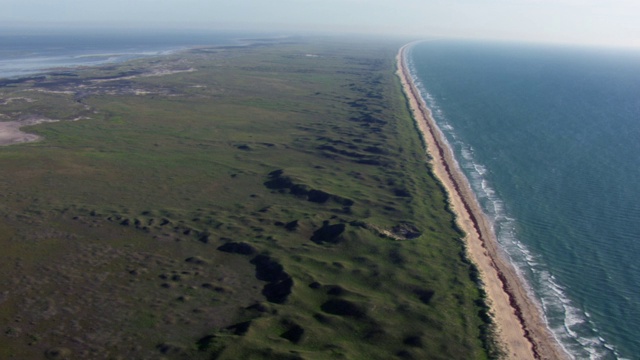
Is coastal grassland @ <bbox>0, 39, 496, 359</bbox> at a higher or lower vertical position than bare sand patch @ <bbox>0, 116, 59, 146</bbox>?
lower

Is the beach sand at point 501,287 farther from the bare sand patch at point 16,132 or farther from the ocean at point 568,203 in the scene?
the bare sand patch at point 16,132

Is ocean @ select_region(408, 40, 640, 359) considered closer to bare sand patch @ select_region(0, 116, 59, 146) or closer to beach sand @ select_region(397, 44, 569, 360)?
beach sand @ select_region(397, 44, 569, 360)

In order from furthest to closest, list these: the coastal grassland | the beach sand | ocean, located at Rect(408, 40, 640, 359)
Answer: ocean, located at Rect(408, 40, 640, 359), the beach sand, the coastal grassland

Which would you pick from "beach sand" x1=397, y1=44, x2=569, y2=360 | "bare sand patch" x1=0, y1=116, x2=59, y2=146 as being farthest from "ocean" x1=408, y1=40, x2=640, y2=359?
"bare sand patch" x1=0, y1=116, x2=59, y2=146

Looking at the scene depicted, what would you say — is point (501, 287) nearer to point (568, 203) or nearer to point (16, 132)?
point (568, 203)

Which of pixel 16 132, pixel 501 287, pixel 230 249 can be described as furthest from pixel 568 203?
pixel 16 132

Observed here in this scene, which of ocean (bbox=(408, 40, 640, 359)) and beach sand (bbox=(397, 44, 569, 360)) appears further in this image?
ocean (bbox=(408, 40, 640, 359))
